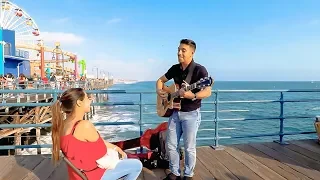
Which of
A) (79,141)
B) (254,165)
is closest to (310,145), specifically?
(254,165)

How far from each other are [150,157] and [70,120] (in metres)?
1.86

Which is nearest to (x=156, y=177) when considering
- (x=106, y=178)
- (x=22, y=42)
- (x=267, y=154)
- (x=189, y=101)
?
(x=189, y=101)

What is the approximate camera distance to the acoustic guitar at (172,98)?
109 inches

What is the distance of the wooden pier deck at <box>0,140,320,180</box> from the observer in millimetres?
3473

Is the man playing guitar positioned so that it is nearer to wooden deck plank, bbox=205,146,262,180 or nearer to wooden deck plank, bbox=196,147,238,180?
wooden deck plank, bbox=196,147,238,180

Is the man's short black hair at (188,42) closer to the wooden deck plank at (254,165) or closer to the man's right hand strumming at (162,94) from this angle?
the man's right hand strumming at (162,94)

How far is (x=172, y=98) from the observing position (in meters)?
3.02

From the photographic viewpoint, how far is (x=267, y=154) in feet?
14.4

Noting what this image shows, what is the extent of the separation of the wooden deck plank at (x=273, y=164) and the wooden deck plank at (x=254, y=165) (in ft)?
0.29

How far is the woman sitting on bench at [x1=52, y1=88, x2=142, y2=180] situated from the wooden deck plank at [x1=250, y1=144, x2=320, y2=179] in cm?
273

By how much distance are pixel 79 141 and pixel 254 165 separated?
284 cm

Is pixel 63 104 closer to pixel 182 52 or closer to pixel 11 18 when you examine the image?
pixel 182 52

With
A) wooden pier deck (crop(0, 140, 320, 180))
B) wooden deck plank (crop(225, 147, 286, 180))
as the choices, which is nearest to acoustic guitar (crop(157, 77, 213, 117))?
wooden pier deck (crop(0, 140, 320, 180))

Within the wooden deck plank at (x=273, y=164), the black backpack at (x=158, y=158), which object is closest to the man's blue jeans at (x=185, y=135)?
the black backpack at (x=158, y=158)
